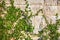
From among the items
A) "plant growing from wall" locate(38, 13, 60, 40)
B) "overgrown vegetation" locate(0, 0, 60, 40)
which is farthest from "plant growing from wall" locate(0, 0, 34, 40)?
"plant growing from wall" locate(38, 13, 60, 40)

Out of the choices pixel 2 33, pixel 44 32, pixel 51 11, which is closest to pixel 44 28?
pixel 44 32

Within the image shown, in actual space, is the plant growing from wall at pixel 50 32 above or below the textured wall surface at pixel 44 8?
below

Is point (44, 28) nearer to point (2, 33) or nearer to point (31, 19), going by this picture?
point (31, 19)

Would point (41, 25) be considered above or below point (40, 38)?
above

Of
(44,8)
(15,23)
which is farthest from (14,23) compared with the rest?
(44,8)

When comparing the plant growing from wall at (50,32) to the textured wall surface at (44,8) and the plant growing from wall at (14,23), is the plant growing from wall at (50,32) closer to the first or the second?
the textured wall surface at (44,8)

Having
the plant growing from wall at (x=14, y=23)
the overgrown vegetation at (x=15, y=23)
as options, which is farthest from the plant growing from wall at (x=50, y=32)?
the plant growing from wall at (x=14, y=23)

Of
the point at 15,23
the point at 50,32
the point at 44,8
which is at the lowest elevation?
the point at 50,32

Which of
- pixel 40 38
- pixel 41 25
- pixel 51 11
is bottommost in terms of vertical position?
pixel 40 38

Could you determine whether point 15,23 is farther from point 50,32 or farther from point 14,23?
point 50,32

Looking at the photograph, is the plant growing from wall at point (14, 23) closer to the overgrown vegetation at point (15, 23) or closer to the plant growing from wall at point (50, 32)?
the overgrown vegetation at point (15, 23)

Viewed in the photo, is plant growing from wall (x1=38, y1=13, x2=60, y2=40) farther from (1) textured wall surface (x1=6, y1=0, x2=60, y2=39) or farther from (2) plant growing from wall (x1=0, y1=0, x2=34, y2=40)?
(2) plant growing from wall (x1=0, y1=0, x2=34, y2=40)
